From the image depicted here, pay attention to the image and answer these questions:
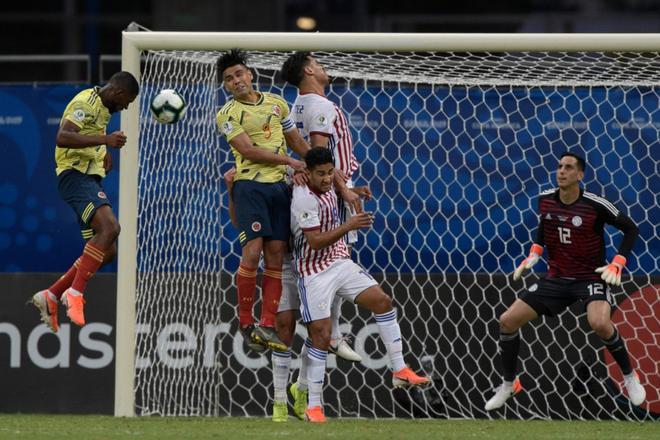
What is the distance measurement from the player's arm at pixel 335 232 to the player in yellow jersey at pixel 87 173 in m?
1.21

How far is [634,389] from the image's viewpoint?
27.8ft

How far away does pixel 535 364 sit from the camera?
9.19 m

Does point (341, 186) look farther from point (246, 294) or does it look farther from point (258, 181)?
point (246, 294)

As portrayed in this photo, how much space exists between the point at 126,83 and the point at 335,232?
4.90 feet

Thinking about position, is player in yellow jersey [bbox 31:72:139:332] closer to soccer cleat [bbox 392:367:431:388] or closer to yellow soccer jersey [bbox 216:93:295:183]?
yellow soccer jersey [bbox 216:93:295:183]

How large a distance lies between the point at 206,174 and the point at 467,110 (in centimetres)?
188

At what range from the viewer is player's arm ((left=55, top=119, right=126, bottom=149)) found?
773 centimetres

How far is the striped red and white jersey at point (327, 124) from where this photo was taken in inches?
324

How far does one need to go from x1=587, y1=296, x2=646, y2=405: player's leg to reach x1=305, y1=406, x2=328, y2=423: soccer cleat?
6.05 feet

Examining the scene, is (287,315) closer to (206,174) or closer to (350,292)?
(350,292)

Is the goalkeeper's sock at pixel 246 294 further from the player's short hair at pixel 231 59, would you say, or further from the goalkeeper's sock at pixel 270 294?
the player's short hair at pixel 231 59

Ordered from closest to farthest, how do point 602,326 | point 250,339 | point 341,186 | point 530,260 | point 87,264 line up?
point 250,339, point 341,186, point 87,264, point 602,326, point 530,260

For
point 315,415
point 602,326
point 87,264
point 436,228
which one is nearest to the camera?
point 315,415

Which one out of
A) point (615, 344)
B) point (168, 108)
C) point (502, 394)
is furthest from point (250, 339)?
point (615, 344)
